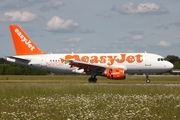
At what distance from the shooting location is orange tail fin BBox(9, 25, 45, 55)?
49.1 m

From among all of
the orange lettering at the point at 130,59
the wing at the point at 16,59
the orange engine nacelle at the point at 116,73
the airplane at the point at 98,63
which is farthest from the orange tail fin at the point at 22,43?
the orange lettering at the point at 130,59

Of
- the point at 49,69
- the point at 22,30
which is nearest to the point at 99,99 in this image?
the point at 49,69

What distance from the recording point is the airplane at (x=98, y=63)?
44.2 metres

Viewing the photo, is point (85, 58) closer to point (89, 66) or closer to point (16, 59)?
point (89, 66)

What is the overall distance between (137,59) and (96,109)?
28.9 m

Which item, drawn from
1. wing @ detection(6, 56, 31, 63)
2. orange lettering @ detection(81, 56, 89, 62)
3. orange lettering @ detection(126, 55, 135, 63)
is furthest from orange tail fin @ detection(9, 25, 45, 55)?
orange lettering @ detection(126, 55, 135, 63)

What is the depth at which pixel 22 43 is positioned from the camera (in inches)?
1948

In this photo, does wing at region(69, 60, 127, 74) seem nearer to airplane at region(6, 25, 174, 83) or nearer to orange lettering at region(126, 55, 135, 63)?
airplane at region(6, 25, 174, 83)

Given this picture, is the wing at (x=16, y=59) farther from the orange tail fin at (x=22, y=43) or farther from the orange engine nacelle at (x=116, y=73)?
the orange engine nacelle at (x=116, y=73)

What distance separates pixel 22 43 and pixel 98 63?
1048 cm

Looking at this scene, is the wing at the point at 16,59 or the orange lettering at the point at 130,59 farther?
the wing at the point at 16,59

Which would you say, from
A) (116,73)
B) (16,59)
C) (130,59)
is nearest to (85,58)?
(116,73)

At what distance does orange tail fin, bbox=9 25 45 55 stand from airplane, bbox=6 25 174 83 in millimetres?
126

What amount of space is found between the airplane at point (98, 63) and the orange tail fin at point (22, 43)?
0.13 meters
